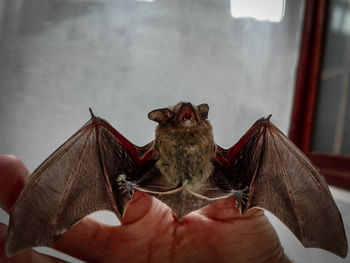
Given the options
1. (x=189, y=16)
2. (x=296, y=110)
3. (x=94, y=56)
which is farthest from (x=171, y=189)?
(x=296, y=110)

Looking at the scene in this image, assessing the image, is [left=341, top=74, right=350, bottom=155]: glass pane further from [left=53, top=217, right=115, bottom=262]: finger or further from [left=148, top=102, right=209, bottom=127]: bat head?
[left=53, top=217, right=115, bottom=262]: finger

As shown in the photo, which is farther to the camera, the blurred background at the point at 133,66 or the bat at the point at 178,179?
the blurred background at the point at 133,66

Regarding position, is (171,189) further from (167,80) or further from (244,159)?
(167,80)

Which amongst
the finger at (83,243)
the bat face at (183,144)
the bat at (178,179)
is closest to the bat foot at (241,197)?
the bat at (178,179)

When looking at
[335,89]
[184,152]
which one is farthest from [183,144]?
[335,89]

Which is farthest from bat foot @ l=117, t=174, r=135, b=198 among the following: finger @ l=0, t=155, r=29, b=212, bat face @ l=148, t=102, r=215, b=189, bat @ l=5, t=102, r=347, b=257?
finger @ l=0, t=155, r=29, b=212

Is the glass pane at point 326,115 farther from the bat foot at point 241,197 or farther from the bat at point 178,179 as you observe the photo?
the bat foot at point 241,197
